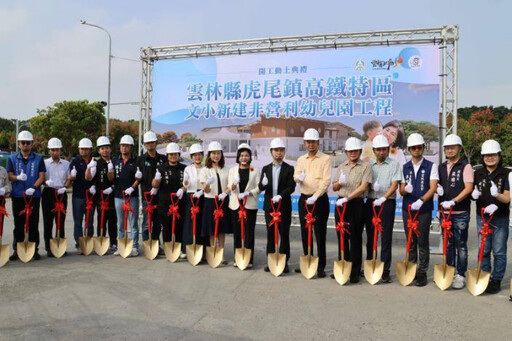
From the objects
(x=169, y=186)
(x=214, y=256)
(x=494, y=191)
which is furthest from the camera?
(x=169, y=186)

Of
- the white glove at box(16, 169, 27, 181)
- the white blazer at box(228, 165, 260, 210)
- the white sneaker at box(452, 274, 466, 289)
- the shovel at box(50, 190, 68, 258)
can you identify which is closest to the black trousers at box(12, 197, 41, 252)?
the shovel at box(50, 190, 68, 258)

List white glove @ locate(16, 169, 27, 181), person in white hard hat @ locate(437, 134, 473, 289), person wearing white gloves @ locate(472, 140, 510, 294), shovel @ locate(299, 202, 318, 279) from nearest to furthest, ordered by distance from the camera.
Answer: person wearing white gloves @ locate(472, 140, 510, 294) < person in white hard hat @ locate(437, 134, 473, 289) < shovel @ locate(299, 202, 318, 279) < white glove @ locate(16, 169, 27, 181)

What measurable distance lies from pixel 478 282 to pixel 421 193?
1.09m

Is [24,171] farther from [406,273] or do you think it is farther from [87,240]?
[406,273]

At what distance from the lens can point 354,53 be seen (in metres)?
7.14

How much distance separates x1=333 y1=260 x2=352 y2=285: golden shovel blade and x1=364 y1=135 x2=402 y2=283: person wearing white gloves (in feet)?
1.46

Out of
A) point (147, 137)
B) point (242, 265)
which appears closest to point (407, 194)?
point (242, 265)

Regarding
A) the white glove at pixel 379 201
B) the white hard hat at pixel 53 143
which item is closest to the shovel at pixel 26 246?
the white hard hat at pixel 53 143

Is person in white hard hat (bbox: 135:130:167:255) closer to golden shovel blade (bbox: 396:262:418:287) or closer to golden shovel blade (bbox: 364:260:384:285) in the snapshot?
golden shovel blade (bbox: 364:260:384:285)

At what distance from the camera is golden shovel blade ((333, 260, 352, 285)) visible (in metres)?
4.95

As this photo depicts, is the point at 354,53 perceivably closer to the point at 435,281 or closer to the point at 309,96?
the point at 309,96

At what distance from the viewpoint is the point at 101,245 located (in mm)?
6293

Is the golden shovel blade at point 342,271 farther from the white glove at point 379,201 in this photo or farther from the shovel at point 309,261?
the white glove at point 379,201

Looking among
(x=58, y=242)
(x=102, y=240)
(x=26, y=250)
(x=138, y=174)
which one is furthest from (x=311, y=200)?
(x=26, y=250)
